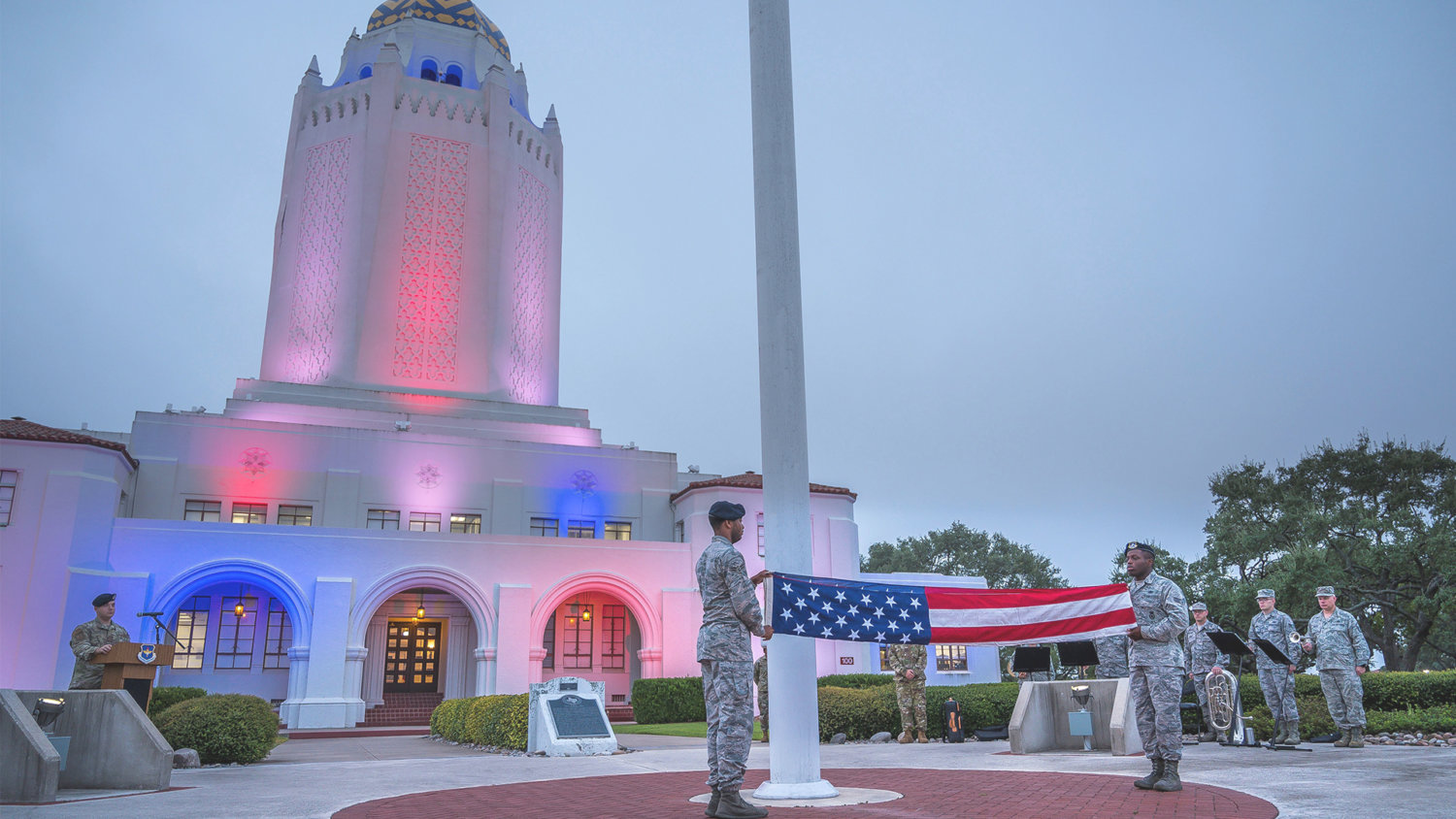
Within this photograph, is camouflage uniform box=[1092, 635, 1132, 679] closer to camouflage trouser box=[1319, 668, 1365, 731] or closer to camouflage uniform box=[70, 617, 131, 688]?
camouflage trouser box=[1319, 668, 1365, 731]

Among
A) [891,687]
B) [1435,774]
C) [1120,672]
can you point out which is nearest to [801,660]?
[1435,774]

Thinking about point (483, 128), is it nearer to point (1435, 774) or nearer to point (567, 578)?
point (567, 578)

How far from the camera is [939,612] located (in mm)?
8945

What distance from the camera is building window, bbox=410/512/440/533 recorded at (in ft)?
105

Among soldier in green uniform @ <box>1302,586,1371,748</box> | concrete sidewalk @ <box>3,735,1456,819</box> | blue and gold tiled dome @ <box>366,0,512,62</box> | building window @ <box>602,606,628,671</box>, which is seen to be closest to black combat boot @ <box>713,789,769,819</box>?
concrete sidewalk @ <box>3,735,1456,819</box>

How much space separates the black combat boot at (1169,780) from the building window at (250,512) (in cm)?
2959

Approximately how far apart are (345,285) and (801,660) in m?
32.7

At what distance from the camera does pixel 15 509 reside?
24531 mm

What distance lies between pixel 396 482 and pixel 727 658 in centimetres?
2760

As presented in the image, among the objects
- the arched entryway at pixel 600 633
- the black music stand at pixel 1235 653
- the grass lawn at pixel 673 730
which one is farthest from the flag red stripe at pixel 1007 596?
the arched entryway at pixel 600 633

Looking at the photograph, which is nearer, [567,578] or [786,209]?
[786,209]

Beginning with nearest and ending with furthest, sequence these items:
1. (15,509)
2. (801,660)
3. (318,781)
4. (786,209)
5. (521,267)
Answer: (801,660) → (786,209) → (318,781) → (15,509) → (521,267)

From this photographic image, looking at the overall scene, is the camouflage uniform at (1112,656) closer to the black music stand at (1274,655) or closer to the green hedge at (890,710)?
the black music stand at (1274,655)

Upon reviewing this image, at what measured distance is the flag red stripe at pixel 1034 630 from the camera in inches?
352
